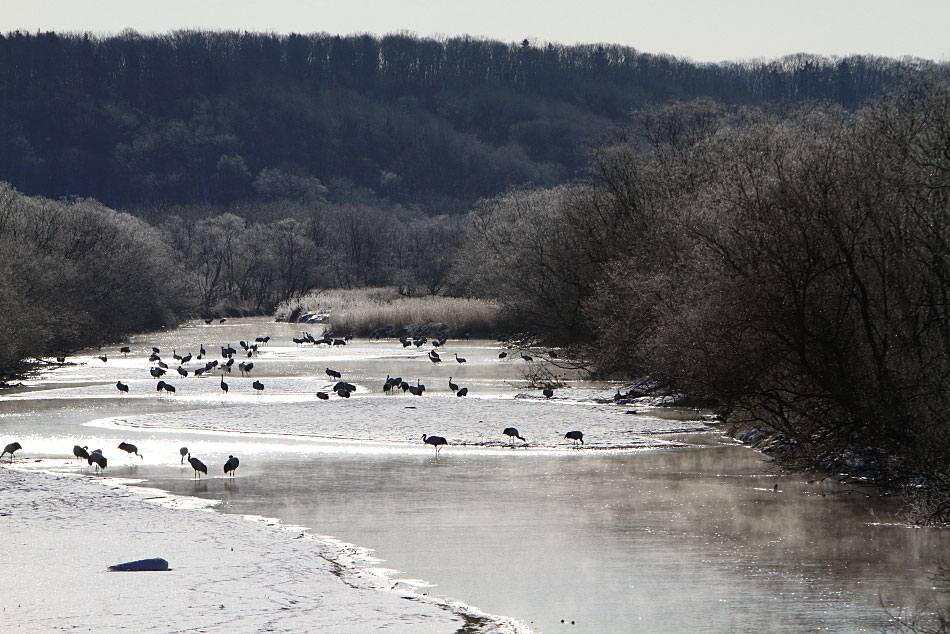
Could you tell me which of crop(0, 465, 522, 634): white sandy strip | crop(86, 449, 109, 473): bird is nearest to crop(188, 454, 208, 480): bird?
crop(86, 449, 109, 473): bird

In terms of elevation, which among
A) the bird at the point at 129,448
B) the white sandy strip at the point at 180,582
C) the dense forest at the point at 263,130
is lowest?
the bird at the point at 129,448

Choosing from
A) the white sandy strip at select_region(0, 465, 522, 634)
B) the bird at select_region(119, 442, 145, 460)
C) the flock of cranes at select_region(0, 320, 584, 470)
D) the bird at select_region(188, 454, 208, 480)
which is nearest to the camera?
the white sandy strip at select_region(0, 465, 522, 634)

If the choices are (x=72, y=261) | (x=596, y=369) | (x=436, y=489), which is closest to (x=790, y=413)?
(x=436, y=489)

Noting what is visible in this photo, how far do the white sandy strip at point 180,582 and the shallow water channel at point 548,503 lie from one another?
2.56 feet

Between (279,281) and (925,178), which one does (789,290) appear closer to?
(925,178)

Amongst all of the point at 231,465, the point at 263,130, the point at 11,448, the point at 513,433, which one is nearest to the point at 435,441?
the point at 513,433

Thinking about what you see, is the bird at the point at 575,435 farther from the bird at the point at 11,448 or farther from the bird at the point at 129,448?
the bird at the point at 11,448

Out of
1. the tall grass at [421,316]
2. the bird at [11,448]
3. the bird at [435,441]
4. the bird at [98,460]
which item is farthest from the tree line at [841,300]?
the tall grass at [421,316]

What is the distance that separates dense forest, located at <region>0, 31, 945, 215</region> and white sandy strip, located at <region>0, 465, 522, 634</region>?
527 ft

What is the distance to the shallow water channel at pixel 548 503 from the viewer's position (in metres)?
10.9

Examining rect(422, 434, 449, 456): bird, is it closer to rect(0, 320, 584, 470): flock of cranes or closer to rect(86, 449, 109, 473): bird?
rect(0, 320, 584, 470): flock of cranes

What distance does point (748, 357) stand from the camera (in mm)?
17531

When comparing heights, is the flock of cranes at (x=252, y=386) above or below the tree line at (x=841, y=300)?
below

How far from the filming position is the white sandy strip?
9.67 m
